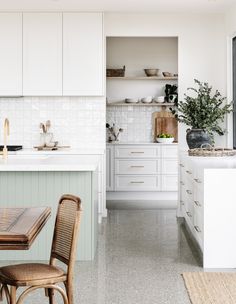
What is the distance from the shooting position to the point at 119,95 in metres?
9.77

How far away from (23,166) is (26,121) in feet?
9.86

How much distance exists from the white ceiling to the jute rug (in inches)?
146

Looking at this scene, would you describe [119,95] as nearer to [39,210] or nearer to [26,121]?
[26,121]

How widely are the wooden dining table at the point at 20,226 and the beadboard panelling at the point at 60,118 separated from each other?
178 inches

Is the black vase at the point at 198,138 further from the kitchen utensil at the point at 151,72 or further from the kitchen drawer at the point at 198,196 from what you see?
the kitchen utensil at the point at 151,72

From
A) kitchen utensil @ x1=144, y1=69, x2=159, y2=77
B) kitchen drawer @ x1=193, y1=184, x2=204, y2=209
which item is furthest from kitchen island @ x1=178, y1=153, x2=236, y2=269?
kitchen utensil @ x1=144, y1=69, x2=159, y2=77

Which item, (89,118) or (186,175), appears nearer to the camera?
(186,175)

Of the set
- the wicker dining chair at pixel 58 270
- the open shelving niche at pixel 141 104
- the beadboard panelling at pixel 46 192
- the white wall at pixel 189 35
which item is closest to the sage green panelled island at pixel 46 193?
the beadboard panelling at pixel 46 192

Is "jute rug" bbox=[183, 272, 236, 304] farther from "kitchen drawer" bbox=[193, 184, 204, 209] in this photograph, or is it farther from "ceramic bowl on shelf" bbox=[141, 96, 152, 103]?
"ceramic bowl on shelf" bbox=[141, 96, 152, 103]

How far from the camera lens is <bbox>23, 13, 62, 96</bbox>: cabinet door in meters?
7.63

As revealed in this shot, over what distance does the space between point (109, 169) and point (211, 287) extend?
16.4 feet

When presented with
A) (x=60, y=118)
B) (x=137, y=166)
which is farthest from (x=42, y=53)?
(x=137, y=166)

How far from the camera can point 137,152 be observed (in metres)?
9.21

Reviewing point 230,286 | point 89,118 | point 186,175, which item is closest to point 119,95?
point 89,118
